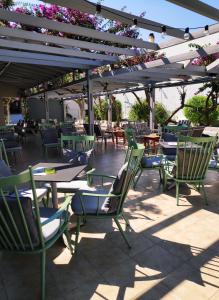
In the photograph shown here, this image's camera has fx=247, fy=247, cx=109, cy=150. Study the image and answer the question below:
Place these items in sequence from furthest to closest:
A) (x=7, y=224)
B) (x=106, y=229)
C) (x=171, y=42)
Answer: (x=171, y=42) < (x=106, y=229) < (x=7, y=224)

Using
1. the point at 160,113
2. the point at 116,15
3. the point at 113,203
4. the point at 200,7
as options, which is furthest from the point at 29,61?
the point at 160,113

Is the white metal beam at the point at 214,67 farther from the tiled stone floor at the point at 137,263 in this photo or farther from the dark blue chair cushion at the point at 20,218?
the dark blue chair cushion at the point at 20,218

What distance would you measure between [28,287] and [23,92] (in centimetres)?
1474

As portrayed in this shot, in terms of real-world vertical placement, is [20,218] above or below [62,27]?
below

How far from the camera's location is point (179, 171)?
11.8 feet

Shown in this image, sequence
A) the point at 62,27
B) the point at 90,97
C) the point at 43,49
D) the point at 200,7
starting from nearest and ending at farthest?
the point at 200,7
the point at 62,27
the point at 43,49
the point at 90,97

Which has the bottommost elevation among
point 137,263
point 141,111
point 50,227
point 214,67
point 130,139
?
point 137,263

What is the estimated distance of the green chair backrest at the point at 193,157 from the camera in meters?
3.46

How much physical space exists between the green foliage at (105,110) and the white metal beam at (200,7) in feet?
41.1

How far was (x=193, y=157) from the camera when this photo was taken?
11.4ft

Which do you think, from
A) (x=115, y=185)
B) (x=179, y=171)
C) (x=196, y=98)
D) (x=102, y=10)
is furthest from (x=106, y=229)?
(x=196, y=98)

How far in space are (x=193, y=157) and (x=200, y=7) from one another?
6.13ft

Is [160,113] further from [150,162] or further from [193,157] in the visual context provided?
[193,157]

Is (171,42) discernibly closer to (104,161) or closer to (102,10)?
(102,10)
